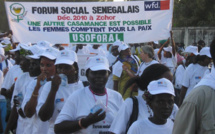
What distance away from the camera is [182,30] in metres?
22.6

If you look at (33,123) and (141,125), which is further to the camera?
(33,123)

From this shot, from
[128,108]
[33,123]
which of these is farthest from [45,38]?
[128,108]

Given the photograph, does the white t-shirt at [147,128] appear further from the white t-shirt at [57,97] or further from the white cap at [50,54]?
the white cap at [50,54]

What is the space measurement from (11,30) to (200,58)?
4882mm

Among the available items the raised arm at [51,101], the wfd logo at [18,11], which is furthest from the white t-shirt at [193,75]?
the wfd logo at [18,11]

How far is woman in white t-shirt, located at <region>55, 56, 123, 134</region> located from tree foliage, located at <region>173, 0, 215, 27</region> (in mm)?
24359

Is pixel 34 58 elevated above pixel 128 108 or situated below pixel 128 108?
above

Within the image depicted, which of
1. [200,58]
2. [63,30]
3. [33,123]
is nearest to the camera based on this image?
A: [33,123]

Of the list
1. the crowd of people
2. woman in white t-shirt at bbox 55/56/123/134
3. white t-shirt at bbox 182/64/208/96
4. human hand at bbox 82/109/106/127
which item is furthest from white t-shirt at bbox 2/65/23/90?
white t-shirt at bbox 182/64/208/96

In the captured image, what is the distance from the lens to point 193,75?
264 inches

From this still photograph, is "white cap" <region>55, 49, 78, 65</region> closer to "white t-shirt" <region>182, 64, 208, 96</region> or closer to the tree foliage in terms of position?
"white t-shirt" <region>182, 64, 208, 96</region>

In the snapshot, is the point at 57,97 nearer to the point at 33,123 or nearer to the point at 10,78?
the point at 33,123

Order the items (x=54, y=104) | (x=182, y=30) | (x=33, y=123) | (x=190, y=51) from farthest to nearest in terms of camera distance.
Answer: (x=182, y=30) < (x=190, y=51) < (x=33, y=123) < (x=54, y=104)

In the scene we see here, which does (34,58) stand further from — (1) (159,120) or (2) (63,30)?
(2) (63,30)
